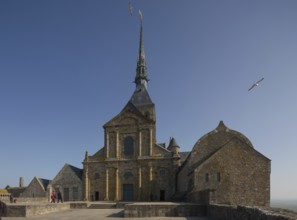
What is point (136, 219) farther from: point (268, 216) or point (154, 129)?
point (154, 129)

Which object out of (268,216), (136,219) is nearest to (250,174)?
(136,219)

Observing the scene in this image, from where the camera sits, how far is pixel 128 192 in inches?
1288

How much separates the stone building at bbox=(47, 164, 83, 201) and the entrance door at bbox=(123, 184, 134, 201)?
19.3ft

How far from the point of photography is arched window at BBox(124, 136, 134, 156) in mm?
33781

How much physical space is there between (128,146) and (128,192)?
583cm

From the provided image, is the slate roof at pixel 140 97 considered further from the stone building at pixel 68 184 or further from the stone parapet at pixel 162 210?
the stone parapet at pixel 162 210

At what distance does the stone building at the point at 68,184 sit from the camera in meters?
34.1

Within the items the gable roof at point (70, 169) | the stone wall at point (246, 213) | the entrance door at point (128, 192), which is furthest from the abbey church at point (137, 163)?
the stone wall at point (246, 213)

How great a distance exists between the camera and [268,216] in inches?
250

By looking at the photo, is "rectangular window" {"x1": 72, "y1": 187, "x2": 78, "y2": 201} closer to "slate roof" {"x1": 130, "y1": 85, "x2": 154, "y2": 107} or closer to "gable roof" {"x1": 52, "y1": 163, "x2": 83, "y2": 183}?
"gable roof" {"x1": 52, "y1": 163, "x2": 83, "y2": 183}

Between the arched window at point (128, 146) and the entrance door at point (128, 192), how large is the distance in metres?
4.06

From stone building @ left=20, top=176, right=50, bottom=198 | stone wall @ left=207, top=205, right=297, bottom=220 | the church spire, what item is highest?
the church spire

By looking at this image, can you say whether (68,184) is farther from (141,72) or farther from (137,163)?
(141,72)

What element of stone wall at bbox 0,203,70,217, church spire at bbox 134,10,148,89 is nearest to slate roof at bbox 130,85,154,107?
church spire at bbox 134,10,148,89
